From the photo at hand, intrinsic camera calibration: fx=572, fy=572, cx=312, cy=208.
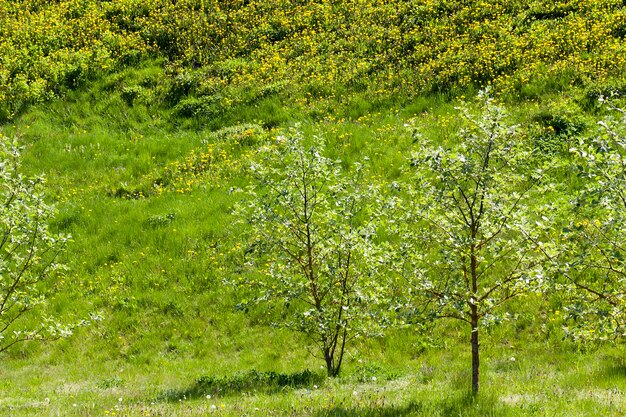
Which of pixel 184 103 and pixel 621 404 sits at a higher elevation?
pixel 184 103

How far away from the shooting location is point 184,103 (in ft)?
75.7

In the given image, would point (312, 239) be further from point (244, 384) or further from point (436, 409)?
point (436, 409)

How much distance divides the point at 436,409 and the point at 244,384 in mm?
4030

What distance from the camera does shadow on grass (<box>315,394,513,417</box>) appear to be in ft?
22.8

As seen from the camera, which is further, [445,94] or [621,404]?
[445,94]

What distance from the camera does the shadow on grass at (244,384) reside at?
31.6 feet

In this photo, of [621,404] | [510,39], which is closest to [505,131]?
[621,404]

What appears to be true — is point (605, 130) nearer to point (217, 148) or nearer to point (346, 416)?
point (346, 416)

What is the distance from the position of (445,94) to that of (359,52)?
5.51 metres

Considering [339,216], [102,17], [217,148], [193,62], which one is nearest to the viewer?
[339,216]

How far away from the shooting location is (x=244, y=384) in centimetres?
1010

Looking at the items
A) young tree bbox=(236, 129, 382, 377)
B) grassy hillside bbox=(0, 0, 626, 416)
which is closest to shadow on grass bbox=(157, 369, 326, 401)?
grassy hillside bbox=(0, 0, 626, 416)

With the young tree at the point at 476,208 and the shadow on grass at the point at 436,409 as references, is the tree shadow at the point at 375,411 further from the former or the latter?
the young tree at the point at 476,208

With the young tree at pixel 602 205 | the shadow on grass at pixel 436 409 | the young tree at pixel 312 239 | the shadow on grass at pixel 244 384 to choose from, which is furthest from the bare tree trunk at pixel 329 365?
the young tree at pixel 602 205
